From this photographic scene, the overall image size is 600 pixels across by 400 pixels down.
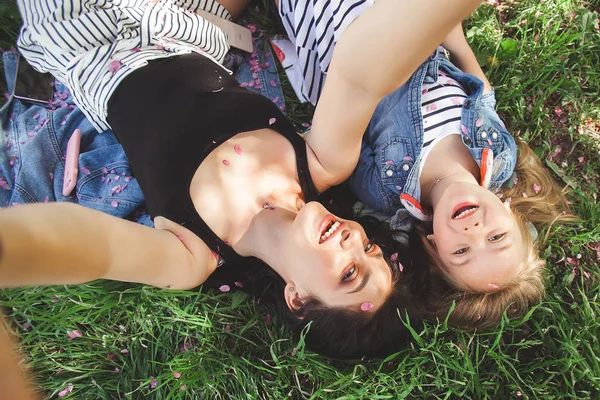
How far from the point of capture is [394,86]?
1701mm

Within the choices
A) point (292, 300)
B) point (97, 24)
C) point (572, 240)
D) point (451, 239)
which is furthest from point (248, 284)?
point (572, 240)

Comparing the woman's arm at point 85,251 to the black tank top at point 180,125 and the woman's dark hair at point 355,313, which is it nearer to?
the black tank top at point 180,125

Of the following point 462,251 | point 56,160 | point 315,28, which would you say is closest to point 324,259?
point 462,251

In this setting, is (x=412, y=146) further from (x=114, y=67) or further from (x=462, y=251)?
(x=114, y=67)

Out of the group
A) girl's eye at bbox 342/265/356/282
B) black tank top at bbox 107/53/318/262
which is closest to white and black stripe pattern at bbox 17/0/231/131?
black tank top at bbox 107/53/318/262

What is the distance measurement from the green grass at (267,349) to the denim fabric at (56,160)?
1.74 ft

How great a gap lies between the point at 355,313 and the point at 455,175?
0.94 meters

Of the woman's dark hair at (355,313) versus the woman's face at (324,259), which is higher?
the woman's face at (324,259)

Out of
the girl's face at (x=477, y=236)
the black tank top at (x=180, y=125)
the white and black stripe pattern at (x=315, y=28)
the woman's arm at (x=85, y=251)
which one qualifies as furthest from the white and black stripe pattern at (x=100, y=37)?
the girl's face at (x=477, y=236)

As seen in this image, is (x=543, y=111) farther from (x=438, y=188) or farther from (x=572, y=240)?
(x=438, y=188)

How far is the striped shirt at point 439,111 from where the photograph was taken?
254 centimetres

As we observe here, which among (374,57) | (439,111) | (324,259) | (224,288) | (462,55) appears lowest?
(224,288)

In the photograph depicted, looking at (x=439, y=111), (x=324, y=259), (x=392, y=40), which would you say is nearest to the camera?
(x=392, y=40)

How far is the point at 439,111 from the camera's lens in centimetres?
258
